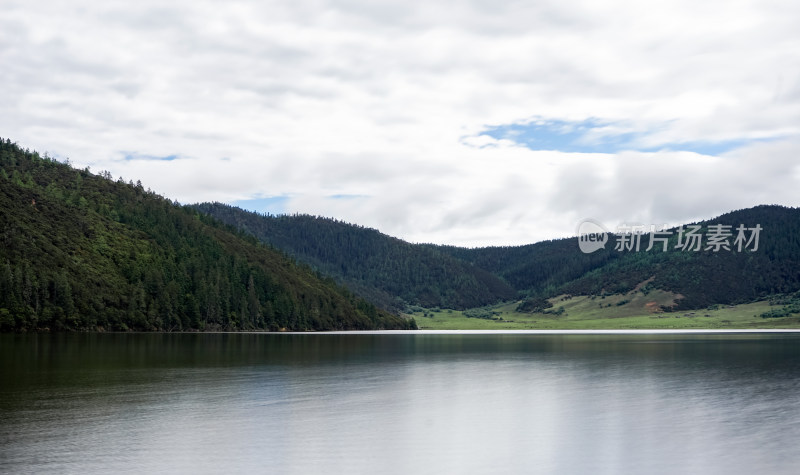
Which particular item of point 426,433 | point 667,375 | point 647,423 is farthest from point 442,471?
point 667,375

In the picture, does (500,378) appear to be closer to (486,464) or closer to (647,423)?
(647,423)

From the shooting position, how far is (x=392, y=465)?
38.3 metres

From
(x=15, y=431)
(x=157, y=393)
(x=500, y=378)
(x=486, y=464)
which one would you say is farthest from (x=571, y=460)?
(x=500, y=378)

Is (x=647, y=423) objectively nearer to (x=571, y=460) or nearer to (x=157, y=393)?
(x=571, y=460)

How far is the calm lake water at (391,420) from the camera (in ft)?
127

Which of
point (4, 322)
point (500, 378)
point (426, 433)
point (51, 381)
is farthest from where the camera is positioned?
point (4, 322)

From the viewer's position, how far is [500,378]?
8638cm

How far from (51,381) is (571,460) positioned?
177 feet

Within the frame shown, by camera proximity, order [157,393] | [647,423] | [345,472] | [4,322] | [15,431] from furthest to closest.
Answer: [4,322]
[157,393]
[647,423]
[15,431]
[345,472]

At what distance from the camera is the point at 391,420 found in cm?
5300

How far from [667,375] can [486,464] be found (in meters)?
57.0

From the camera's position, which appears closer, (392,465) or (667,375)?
(392,465)

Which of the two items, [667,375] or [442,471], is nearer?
[442,471]

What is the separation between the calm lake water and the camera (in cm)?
3859
